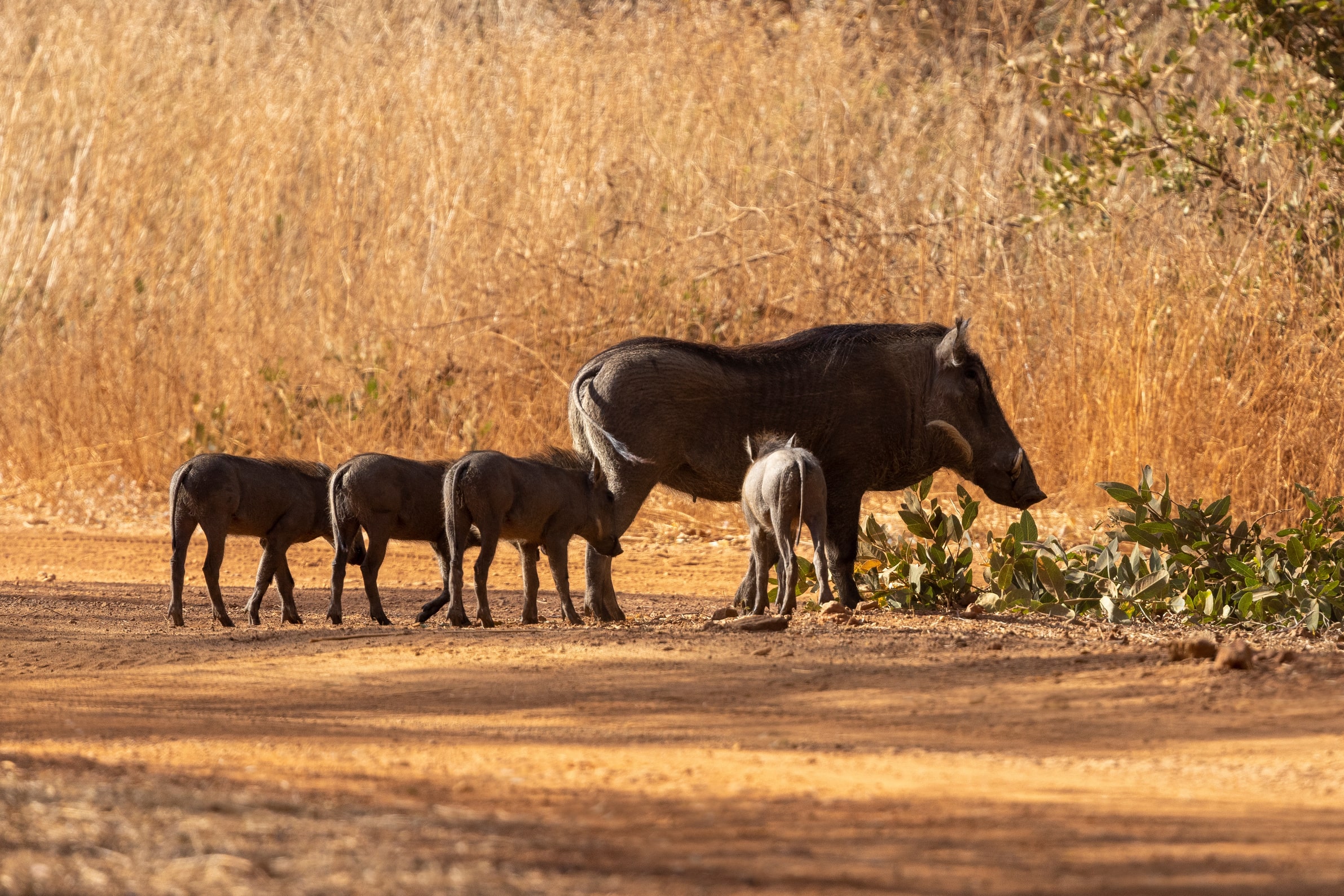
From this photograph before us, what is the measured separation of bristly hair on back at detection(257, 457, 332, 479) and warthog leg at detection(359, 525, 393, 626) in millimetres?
550

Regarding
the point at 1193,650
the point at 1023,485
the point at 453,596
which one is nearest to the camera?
the point at 1193,650

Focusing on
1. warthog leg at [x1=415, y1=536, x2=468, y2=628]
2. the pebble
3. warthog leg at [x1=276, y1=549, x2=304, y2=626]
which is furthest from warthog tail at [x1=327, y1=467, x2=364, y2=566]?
the pebble

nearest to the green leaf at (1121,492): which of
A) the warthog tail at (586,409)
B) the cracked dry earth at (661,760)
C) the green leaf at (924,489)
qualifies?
the green leaf at (924,489)

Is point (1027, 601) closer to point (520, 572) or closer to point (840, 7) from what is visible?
point (520, 572)

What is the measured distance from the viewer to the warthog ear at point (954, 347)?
7.22 m

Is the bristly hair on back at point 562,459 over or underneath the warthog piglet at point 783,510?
over

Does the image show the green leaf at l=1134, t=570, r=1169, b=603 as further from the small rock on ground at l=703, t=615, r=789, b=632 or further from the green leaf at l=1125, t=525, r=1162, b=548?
the small rock on ground at l=703, t=615, r=789, b=632

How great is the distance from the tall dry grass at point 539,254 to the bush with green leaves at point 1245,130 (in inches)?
14.2

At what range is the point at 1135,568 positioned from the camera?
7.27 metres

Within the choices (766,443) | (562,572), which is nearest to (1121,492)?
(766,443)

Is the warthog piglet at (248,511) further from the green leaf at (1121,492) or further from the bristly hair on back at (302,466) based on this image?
the green leaf at (1121,492)

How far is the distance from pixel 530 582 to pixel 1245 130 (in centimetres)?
670

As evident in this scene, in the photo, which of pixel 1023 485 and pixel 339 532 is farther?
pixel 1023 485

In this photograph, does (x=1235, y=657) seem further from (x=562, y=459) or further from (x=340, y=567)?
(x=340, y=567)
